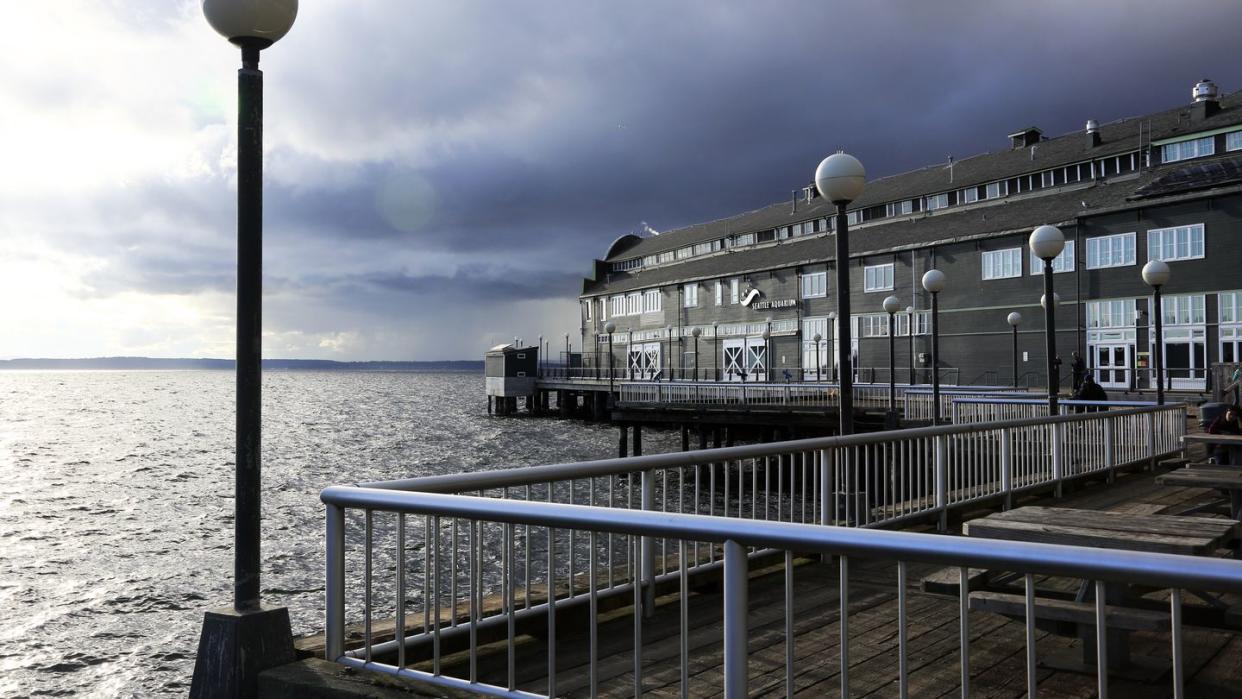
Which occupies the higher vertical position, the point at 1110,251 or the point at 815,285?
the point at 1110,251

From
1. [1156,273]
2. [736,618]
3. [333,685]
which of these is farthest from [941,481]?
[1156,273]

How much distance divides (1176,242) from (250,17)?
4158cm

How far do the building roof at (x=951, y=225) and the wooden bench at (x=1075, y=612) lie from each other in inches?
1534

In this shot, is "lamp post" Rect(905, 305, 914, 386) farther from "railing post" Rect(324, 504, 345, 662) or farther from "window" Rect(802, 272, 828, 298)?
"railing post" Rect(324, 504, 345, 662)

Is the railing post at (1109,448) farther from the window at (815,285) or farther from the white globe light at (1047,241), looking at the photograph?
the window at (815,285)

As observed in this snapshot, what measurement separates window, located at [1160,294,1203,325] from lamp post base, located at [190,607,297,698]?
41.0 metres

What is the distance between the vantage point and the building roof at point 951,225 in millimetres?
40719

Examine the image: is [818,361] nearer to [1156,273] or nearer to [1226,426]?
[1156,273]

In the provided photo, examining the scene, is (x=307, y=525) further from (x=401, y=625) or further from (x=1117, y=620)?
(x=1117, y=620)

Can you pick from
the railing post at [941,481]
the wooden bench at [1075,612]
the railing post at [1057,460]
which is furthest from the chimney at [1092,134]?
the wooden bench at [1075,612]

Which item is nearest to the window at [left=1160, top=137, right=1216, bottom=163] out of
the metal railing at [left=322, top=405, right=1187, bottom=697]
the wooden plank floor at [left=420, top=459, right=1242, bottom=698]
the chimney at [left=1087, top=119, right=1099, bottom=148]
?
the chimney at [left=1087, top=119, right=1099, bottom=148]

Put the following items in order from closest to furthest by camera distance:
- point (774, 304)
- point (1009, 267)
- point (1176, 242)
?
point (1176, 242), point (1009, 267), point (774, 304)

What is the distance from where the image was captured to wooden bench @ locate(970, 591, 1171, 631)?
367 cm

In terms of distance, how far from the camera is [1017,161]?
49.2 m
